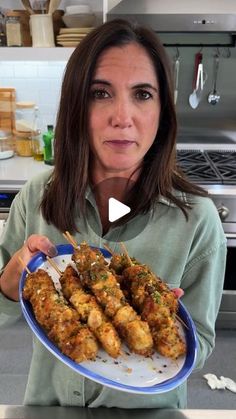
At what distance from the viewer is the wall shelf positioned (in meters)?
2.40

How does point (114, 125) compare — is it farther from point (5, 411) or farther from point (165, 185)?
point (5, 411)

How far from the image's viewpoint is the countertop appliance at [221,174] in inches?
88.9

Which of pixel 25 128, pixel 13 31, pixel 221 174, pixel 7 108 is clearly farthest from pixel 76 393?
pixel 7 108

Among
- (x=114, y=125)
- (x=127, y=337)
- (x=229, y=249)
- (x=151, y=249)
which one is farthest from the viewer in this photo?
(x=229, y=249)

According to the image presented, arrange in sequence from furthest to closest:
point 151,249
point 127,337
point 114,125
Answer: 1. point 151,249
2. point 114,125
3. point 127,337

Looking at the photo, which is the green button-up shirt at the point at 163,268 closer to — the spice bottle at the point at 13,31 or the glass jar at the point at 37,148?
the glass jar at the point at 37,148

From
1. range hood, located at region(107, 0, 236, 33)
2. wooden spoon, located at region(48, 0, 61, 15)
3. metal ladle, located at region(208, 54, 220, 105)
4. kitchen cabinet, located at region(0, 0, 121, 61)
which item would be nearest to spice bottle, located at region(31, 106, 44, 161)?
kitchen cabinet, located at region(0, 0, 121, 61)

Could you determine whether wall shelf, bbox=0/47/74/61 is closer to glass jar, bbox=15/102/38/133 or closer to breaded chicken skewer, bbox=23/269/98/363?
glass jar, bbox=15/102/38/133

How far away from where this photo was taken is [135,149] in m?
0.99

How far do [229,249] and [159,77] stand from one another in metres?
1.64

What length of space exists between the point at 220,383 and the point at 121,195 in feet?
5.12

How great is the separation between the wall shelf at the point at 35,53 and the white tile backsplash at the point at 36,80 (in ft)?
1.18

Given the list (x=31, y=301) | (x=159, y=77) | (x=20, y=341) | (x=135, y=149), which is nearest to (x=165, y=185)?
(x=135, y=149)

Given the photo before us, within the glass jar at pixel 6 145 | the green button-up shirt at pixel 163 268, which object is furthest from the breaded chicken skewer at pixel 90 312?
the glass jar at pixel 6 145
